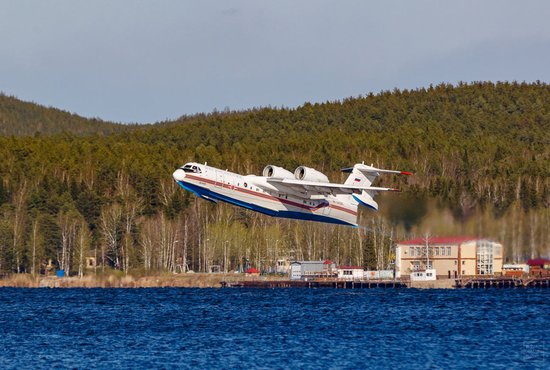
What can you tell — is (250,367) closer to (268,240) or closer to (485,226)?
(485,226)

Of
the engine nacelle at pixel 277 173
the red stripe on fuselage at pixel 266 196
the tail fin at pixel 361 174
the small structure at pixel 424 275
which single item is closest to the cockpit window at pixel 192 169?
the red stripe on fuselage at pixel 266 196

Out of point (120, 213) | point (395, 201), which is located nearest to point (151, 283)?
point (120, 213)

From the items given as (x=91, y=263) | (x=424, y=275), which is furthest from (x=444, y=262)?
(x=91, y=263)

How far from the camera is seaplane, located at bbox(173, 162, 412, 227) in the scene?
2569 inches

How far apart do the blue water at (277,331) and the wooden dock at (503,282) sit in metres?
11.6

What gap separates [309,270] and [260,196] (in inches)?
2449

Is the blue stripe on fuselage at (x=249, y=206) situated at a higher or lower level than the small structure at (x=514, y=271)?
higher

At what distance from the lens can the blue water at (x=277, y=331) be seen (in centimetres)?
5412

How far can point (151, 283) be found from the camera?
12419 cm

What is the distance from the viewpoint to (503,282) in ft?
397

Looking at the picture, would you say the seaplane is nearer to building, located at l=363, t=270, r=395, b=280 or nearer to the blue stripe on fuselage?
the blue stripe on fuselage

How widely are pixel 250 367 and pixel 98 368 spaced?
22.4 feet

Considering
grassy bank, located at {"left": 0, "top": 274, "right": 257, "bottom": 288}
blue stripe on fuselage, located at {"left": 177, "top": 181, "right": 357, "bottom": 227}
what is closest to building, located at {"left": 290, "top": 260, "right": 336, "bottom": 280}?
grassy bank, located at {"left": 0, "top": 274, "right": 257, "bottom": 288}

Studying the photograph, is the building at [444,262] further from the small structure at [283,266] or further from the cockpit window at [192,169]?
the cockpit window at [192,169]
